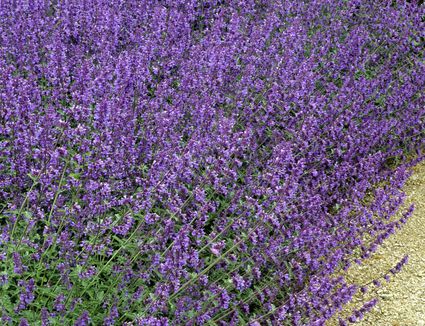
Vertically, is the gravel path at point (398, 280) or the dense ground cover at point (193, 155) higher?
the dense ground cover at point (193, 155)

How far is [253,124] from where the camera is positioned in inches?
211

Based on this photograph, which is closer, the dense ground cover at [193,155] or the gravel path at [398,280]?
the dense ground cover at [193,155]

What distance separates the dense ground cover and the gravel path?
0.38 meters

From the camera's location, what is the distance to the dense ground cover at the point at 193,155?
370 centimetres

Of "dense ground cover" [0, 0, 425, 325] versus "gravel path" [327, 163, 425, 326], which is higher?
"dense ground cover" [0, 0, 425, 325]

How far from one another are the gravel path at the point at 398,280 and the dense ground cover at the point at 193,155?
383 mm

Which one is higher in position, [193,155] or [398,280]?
[193,155]

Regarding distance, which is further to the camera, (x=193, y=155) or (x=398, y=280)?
(x=398, y=280)

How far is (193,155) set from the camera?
4.40 m

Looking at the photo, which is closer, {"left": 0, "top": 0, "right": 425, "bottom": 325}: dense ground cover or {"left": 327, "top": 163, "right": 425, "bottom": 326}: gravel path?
{"left": 0, "top": 0, "right": 425, "bottom": 325}: dense ground cover

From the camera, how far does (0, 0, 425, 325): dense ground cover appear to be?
3701mm

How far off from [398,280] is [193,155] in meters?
2.28

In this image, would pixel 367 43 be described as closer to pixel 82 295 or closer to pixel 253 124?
pixel 253 124

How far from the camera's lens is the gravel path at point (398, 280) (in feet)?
16.9
